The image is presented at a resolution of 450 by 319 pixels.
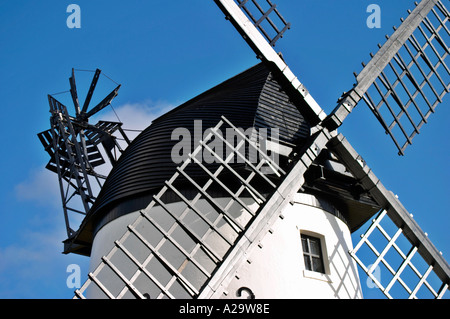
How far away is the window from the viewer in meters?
8.38

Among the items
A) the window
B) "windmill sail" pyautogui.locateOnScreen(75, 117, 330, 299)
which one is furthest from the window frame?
"windmill sail" pyautogui.locateOnScreen(75, 117, 330, 299)

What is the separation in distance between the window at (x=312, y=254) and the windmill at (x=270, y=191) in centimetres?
2

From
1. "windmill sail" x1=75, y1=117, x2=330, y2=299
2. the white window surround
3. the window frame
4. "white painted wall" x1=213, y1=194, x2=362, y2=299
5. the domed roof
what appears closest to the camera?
"windmill sail" x1=75, y1=117, x2=330, y2=299

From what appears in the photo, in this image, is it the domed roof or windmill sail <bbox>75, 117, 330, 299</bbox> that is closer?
windmill sail <bbox>75, 117, 330, 299</bbox>

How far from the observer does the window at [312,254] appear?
8.38 metres

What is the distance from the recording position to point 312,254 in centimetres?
849

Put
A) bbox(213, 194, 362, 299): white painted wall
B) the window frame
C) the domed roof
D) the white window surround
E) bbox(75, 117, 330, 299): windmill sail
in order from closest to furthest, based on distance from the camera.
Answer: bbox(75, 117, 330, 299): windmill sail
bbox(213, 194, 362, 299): white painted wall
the white window surround
the window frame
the domed roof

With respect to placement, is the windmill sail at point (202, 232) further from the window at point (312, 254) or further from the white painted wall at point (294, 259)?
the window at point (312, 254)

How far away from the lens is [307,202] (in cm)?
868

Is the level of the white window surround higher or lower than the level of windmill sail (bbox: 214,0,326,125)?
lower

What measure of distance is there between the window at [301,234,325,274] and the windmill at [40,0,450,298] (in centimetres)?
2

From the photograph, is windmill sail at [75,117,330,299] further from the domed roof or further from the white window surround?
the white window surround

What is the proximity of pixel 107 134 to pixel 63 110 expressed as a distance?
1311 mm
